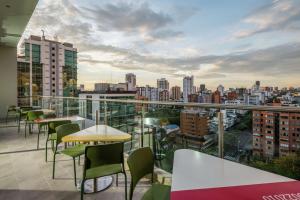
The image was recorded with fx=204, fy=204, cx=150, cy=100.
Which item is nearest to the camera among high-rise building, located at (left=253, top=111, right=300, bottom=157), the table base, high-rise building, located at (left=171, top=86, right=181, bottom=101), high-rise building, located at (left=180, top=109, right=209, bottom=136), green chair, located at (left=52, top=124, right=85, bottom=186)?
high-rise building, located at (left=253, top=111, right=300, bottom=157)

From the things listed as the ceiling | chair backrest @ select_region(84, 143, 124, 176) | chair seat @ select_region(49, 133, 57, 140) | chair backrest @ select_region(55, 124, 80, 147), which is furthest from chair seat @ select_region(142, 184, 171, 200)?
the ceiling

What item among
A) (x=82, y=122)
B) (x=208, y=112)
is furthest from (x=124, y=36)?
(x=208, y=112)

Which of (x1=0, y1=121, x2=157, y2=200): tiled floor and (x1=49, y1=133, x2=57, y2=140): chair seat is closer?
(x1=0, y1=121, x2=157, y2=200): tiled floor

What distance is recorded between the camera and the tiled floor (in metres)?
2.50

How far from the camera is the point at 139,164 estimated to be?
5.37 ft

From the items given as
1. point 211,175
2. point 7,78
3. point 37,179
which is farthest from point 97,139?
point 7,78

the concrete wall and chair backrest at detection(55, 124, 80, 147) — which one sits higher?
the concrete wall

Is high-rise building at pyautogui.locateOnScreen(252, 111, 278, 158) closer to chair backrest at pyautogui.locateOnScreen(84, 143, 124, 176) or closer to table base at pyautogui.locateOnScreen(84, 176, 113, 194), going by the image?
chair backrest at pyautogui.locateOnScreen(84, 143, 124, 176)

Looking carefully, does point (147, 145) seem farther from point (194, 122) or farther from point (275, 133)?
point (275, 133)

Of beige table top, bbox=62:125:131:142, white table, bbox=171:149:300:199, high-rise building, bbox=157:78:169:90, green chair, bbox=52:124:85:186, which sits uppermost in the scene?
high-rise building, bbox=157:78:169:90

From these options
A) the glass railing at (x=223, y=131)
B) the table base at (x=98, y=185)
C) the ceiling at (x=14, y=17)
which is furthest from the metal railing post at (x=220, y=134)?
the ceiling at (x=14, y=17)

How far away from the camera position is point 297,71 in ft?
27.2

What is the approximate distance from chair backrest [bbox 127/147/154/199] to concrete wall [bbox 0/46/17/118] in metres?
9.41

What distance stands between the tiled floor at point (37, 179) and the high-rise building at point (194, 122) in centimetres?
96
